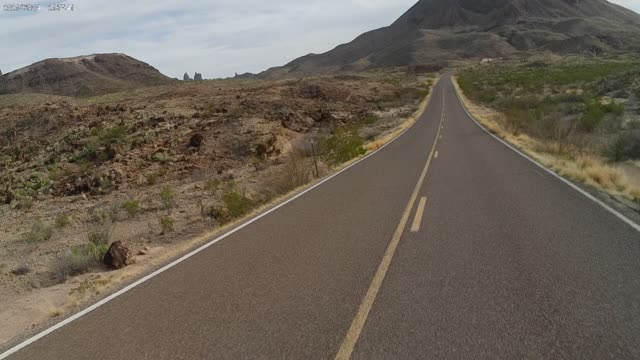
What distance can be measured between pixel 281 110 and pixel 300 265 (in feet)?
105

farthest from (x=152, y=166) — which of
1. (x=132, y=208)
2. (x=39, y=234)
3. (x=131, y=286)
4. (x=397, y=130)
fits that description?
(x=131, y=286)

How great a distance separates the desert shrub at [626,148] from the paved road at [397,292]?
899cm

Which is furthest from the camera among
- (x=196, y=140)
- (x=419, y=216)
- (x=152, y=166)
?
(x=196, y=140)

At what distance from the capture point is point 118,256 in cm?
950

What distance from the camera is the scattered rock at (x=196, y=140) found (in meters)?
28.4

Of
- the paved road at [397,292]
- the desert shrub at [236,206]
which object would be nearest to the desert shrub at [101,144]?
the desert shrub at [236,206]

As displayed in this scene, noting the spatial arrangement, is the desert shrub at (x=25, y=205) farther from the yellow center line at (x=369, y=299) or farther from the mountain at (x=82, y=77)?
the mountain at (x=82, y=77)

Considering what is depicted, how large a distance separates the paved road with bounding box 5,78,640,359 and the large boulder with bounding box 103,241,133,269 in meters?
1.59

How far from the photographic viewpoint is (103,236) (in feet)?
42.6

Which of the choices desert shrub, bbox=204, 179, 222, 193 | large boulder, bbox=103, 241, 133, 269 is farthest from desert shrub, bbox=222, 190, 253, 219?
desert shrub, bbox=204, 179, 222, 193

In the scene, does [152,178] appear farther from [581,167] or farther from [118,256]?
[581,167]

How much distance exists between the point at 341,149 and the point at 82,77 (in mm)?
87150

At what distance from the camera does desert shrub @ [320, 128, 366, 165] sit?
72.1 feet

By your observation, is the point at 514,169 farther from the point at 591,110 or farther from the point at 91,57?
the point at 91,57
